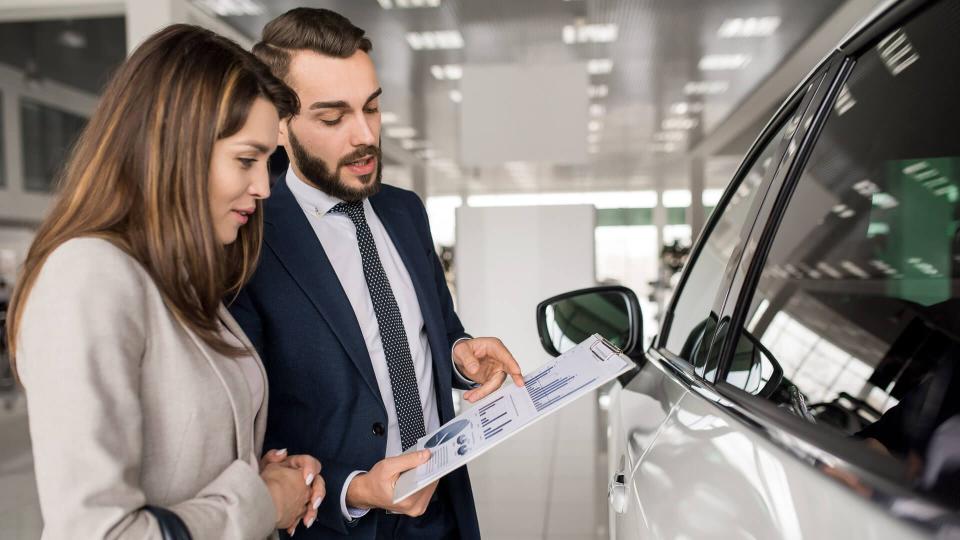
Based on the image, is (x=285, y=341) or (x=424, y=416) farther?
(x=424, y=416)

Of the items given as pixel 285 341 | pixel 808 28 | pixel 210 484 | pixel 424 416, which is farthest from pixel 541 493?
pixel 808 28

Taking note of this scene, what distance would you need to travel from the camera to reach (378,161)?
1483mm

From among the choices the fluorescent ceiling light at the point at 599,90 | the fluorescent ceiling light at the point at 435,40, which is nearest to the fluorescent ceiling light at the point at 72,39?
the fluorescent ceiling light at the point at 435,40

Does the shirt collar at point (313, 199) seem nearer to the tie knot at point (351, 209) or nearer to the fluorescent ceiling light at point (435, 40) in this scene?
the tie knot at point (351, 209)

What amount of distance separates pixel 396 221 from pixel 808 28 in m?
10.2

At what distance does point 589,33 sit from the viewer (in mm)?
10289

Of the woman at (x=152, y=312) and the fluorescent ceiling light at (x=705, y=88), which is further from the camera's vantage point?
the fluorescent ceiling light at (x=705, y=88)

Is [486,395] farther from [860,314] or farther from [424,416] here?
[860,314]

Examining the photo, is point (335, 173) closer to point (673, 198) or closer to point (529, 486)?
point (529, 486)

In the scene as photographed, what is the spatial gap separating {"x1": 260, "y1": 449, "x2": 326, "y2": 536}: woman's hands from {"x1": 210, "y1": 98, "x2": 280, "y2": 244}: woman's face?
33 cm

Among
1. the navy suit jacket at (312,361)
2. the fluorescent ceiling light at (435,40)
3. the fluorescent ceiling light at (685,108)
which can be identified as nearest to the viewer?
the navy suit jacket at (312,361)

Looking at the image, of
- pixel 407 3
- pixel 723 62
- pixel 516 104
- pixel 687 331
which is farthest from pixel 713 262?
pixel 723 62

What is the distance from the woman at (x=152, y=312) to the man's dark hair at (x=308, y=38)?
1.57 feet

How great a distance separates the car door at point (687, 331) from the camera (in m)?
1.03
